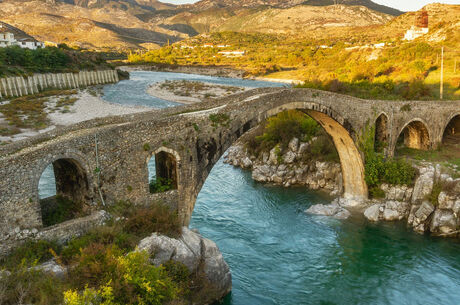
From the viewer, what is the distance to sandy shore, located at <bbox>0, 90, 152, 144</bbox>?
3353 cm

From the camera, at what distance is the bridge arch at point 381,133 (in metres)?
22.6

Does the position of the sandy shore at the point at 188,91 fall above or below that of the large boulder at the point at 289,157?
above

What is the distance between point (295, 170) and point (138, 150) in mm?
15762

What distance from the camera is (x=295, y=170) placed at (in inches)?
1005

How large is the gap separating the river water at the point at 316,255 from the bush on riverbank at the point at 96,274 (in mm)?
4720

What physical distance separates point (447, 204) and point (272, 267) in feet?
32.4

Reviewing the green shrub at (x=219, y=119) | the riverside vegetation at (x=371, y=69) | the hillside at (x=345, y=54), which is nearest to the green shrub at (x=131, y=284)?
the green shrub at (x=219, y=119)

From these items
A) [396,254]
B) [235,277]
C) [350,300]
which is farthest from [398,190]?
[235,277]

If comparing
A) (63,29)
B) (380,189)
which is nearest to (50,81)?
(380,189)

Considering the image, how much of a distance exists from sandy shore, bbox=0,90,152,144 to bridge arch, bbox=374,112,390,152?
84.2ft

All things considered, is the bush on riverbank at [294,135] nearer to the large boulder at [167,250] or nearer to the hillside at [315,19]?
the large boulder at [167,250]

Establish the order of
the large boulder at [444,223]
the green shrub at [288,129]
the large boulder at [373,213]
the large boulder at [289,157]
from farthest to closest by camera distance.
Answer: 1. the green shrub at [288,129]
2. the large boulder at [289,157]
3. the large boulder at [373,213]
4. the large boulder at [444,223]

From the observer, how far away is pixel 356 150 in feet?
71.2

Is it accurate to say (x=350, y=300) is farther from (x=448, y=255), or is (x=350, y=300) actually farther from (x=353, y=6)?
(x=353, y=6)
